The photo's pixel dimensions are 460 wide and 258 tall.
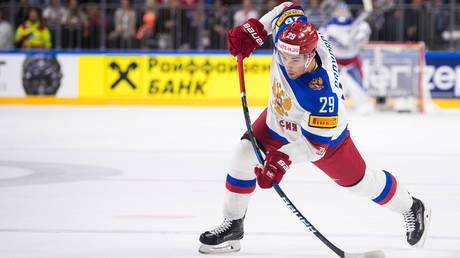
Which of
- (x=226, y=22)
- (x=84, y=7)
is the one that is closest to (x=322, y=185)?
(x=226, y=22)

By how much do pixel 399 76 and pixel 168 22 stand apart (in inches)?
143

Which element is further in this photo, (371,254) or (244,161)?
(244,161)

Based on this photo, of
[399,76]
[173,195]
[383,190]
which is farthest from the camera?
[399,76]

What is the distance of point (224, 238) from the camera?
340 cm

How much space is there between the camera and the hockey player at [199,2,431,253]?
121 inches

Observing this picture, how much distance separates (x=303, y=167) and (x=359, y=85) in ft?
16.6

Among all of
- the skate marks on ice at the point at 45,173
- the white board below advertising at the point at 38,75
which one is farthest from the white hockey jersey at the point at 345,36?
the skate marks on ice at the point at 45,173

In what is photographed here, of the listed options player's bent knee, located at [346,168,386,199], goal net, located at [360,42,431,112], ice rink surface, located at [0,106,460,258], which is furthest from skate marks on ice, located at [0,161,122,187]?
goal net, located at [360,42,431,112]

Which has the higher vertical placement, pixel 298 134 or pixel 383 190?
pixel 298 134

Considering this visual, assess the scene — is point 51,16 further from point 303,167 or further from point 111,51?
point 303,167

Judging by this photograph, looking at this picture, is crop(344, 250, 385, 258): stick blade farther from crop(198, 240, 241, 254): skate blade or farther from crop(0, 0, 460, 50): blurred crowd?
crop(0, 0, 460, 50): blurred crowd

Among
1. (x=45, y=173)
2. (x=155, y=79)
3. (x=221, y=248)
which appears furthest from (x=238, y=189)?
(x=155, y=79)

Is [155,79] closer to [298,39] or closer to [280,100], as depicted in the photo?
[280,100]

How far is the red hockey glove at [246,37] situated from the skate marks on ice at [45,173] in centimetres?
203
